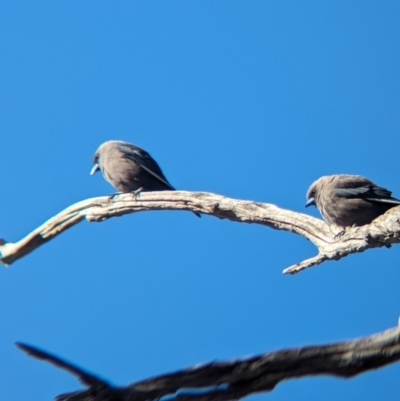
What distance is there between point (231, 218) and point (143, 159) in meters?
2.79

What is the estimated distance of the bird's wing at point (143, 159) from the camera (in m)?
8.87

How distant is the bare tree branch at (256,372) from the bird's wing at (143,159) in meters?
6.32

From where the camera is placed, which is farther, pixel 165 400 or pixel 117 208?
pixel 117 208

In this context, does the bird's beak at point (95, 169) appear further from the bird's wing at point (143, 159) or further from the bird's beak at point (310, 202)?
the bird's beak at point (310, 202)

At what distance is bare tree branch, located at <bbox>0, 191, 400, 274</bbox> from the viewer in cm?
573

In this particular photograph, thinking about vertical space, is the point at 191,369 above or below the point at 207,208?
below

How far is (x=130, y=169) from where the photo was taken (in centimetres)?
897

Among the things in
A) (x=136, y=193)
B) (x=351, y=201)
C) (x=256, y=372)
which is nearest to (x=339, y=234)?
(x=351, y=201)

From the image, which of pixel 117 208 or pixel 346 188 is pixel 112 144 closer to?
pixel 117 208

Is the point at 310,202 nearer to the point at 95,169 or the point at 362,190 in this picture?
the point at 362,190

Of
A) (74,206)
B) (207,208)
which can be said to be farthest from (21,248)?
(207,208)

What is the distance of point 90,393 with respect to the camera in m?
1.99

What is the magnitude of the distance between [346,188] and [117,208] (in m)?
2.47

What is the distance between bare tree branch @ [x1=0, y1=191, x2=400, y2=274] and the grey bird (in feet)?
1.34
